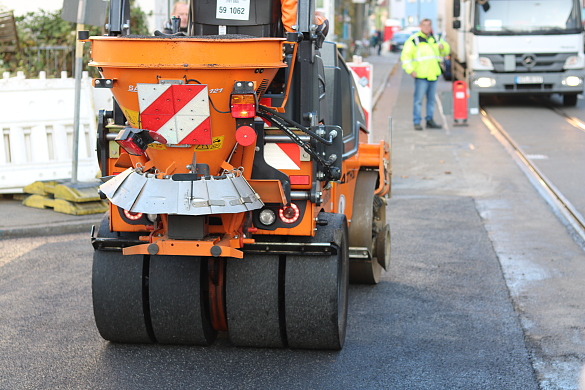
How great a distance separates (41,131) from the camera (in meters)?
10.5

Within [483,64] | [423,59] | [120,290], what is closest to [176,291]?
[120,290]

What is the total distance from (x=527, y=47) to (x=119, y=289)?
17.5 meters

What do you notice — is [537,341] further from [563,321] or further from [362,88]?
[362,88]

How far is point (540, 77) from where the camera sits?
21.2m

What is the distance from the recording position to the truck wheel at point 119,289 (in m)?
5.34

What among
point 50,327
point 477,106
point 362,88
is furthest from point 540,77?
point 50,327

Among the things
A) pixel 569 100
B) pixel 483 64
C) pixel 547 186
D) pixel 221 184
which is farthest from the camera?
pixel 569 100

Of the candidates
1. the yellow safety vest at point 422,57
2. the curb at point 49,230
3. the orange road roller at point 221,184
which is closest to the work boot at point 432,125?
the yellow safety vest at point 422,57

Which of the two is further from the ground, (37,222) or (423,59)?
(423,59)

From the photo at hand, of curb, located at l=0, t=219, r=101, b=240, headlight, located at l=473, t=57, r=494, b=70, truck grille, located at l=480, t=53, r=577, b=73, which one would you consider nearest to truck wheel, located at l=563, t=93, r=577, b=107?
truck grille, located at l=480, t=53, r=577, b=73

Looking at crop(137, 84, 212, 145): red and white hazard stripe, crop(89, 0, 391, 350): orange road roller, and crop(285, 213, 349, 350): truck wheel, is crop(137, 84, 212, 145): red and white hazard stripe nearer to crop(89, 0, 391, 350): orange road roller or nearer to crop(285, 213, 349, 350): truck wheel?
crop(89, 0, 391, 350): orange road roller

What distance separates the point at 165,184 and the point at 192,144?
0.26 m

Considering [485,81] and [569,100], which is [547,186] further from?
[569,100]

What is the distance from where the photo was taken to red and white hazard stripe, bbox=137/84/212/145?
4562 millimetres
